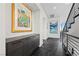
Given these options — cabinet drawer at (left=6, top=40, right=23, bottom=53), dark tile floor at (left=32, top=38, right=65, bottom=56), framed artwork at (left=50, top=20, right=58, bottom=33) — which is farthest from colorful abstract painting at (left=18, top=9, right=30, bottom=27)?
framed artwork at (left=50, top=20, right=58, bottom=33)

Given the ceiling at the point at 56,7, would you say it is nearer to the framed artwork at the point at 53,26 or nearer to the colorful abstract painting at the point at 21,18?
the colorful abstract painting at the point at 21,18

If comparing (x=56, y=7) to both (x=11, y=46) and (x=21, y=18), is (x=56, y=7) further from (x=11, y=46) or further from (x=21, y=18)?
(x=11, y=46)

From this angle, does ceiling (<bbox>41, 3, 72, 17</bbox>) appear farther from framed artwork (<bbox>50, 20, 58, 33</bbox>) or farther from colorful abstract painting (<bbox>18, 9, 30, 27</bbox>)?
framed artwork (<bbox>50, 20, 58, 33</bbox>)

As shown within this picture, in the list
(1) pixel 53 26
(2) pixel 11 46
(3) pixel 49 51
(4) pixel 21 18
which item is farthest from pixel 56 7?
(2) pixel 11 46

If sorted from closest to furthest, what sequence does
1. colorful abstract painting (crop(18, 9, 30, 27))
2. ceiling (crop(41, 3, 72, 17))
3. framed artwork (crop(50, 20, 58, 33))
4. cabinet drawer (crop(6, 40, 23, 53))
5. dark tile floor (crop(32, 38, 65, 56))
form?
cabinet drawer (crop(6, 40, 23, 53)) < colorful abstract painting (crop(18, 9, 30, 27)) < dark tile floor (crop(32, 38, 65, 56)) < ceiling (crop(41, 3, 72, 17)) < framed artwork (crop(50, 20, 58, 33))

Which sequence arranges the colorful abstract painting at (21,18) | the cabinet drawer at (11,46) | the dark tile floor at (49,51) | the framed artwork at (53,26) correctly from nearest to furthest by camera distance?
the cabinet drawer at (11,46)
the colorful abstract painting at (21,18)
the dark tile floor at (49,51)
the framed artwork at (53,26)

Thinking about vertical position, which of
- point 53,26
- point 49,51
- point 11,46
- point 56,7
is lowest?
point 49,51

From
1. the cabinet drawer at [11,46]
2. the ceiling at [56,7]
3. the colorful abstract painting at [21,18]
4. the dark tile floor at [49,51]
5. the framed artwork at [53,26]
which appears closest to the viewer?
the cabinet drawer at [11,46]

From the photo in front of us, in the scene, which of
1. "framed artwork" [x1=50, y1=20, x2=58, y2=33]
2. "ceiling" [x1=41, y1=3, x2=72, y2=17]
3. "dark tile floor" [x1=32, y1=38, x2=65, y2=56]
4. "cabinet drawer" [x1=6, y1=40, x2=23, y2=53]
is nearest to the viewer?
"cabinet drawer" [x1=6, y1=40, x2=23, y2=53]

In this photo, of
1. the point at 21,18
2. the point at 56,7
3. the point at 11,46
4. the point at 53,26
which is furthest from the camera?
the point at 53,26

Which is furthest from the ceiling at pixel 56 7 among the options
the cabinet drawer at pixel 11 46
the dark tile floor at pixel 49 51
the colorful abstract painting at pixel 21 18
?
the cabinet drawer at pixel 11 46

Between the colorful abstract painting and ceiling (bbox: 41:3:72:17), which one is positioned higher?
ceiling (bbox: 41:3:72:17)

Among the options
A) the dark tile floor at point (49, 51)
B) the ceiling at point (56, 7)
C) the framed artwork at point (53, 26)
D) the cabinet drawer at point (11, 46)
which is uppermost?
the ceiling at point (56, 7)

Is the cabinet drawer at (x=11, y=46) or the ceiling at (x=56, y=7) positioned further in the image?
the ceiling at (x=56, y=7)
